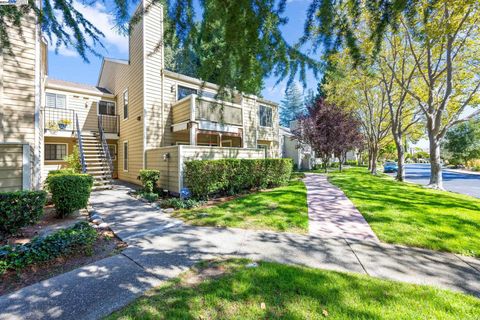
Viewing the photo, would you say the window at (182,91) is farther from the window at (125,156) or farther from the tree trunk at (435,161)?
the tree trunk at (435,161)

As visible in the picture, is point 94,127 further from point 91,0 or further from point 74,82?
point 91,0

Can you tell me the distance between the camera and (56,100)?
12.6 meters

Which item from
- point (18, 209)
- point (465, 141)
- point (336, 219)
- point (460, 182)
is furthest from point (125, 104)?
point (465, 141)

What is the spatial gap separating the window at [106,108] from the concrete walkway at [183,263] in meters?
11.5

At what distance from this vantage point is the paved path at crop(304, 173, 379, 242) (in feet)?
16.4

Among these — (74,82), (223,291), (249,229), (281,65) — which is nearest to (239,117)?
(249,229)

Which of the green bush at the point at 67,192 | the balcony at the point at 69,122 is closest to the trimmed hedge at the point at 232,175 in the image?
the green bush at the point at 67,192

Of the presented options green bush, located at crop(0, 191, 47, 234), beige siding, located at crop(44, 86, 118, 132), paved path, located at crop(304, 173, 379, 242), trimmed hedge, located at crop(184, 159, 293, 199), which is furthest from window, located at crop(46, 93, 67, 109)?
paved path, located at crop(304, 173, 379, 242)

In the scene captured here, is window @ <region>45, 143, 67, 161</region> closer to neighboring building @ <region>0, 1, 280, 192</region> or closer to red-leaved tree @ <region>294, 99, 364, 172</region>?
neighboring building @ <region>0, 1, 280, 192</region>

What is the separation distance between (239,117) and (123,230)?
9.81 metres

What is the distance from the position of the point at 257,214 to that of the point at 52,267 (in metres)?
4.67

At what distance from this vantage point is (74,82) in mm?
15211

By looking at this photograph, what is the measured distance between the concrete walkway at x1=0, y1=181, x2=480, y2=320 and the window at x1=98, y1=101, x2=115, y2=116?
11455mm

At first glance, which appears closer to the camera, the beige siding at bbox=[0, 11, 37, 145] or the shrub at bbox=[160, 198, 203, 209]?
the beige siding at bbox=[0, 11, 37, 145]
